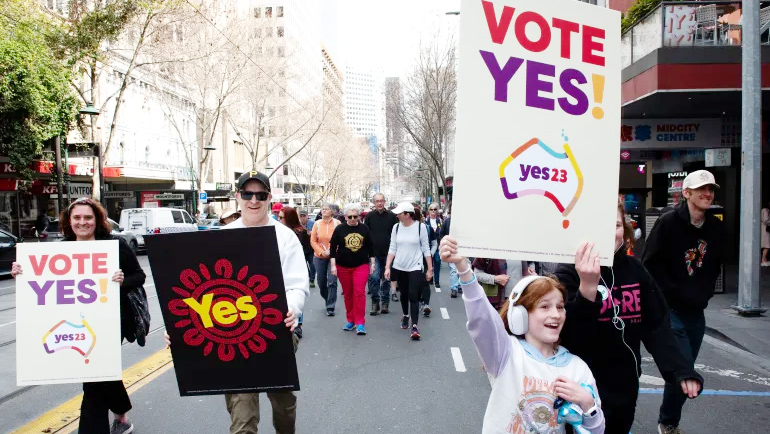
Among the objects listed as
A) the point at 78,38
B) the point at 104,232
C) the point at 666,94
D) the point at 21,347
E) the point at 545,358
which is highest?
the point at 78,38

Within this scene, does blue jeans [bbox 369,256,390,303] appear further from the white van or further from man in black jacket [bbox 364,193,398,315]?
the white van

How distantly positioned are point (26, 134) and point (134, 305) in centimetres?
1950

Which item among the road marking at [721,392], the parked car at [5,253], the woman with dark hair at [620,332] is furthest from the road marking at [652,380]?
the parked car at [5,253]

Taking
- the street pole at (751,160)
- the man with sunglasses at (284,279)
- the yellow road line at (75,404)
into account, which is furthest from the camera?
the street pole at (751,160)

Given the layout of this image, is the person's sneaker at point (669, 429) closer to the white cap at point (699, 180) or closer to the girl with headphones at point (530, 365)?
the white cap at point (699, 180)

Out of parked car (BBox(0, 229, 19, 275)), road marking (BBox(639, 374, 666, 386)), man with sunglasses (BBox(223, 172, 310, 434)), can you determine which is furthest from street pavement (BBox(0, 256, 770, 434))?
parked car (BBox(0, 229, 19, 275))

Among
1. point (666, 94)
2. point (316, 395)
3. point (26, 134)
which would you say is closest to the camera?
point (316, 395)

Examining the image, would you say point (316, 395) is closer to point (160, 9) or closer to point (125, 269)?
point (125, 269)

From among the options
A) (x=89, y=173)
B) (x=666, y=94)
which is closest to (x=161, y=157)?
(x=89, y=173)

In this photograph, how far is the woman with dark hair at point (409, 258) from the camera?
817 centimetres

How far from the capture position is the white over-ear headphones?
2424mm

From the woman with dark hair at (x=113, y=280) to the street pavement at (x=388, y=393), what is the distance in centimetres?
73

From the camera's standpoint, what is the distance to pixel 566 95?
2.51 meters

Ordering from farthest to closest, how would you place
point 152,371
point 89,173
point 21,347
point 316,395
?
point 89,173
point 152,371
point 316,395
point 21,347
